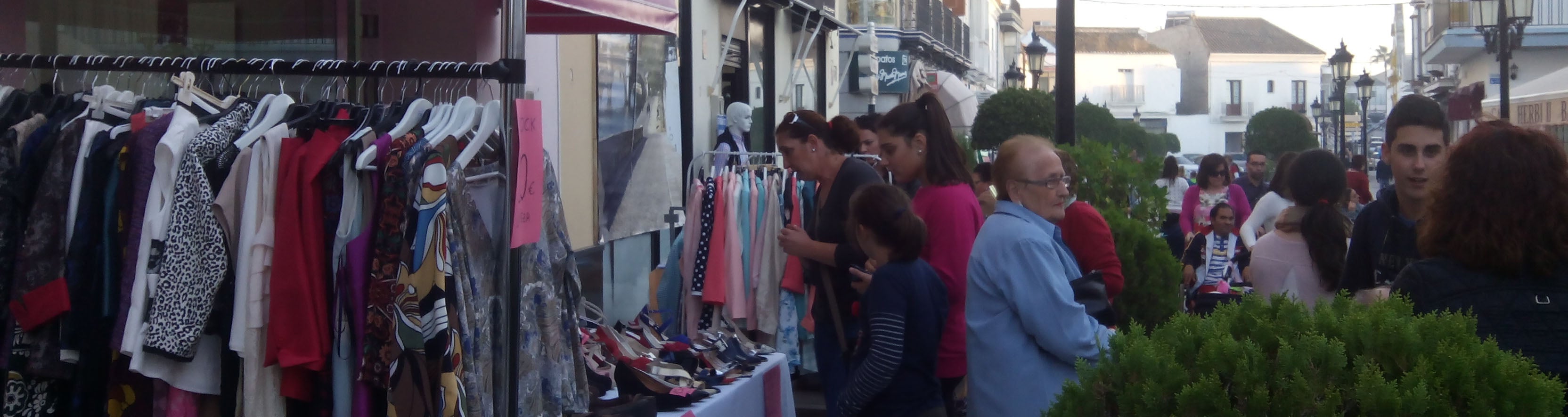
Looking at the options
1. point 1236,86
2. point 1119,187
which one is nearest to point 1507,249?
→ point 1119,187

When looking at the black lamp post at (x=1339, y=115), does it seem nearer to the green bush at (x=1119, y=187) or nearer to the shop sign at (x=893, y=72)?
the shop sign at (x=893, y=72)

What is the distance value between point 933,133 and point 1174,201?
28.3 feet

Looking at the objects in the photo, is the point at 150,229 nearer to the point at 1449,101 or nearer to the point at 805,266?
the point at 805,266

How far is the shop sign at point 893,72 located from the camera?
20922 mm

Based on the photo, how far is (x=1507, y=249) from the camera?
2684mm

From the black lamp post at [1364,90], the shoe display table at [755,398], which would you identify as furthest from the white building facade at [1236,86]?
the shoe display table at [755,398]

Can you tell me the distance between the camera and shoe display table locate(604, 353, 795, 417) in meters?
4.37

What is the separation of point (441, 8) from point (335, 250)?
2546 millimetres

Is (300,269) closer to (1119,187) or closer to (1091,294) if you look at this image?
(1091,294)

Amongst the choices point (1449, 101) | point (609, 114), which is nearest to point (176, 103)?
point (609, 114)

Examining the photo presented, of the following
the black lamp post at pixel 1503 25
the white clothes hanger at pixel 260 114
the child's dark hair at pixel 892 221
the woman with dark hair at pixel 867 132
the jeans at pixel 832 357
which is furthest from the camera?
the black lamp post at pixel 1503 25

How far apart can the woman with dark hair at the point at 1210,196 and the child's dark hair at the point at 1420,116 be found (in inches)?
235

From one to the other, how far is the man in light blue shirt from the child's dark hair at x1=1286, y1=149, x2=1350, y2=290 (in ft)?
4.72

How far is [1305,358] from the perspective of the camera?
2.24 meters
